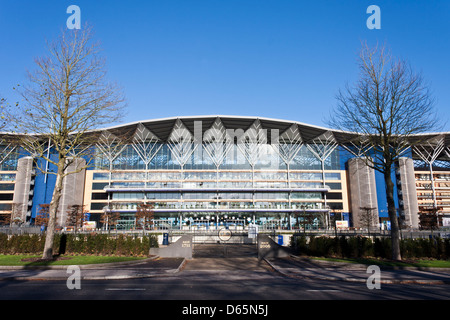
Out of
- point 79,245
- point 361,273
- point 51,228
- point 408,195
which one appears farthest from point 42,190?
point 408,195

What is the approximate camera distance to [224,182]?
80.4 meters

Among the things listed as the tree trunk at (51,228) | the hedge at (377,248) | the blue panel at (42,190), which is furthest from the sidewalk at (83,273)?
the blue panel at (42,190)

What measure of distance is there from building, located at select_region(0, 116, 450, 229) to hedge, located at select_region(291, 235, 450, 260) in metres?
55.6

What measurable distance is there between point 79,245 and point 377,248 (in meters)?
19.7

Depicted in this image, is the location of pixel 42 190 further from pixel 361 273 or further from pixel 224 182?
pixel 361 273

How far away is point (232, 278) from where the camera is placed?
14391 mm

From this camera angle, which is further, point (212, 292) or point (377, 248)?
point (377, 248)

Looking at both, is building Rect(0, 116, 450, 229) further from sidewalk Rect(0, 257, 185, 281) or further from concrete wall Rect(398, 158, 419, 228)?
sidewalk Rect(0, 257, 185, 281)

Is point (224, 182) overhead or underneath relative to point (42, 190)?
overhead

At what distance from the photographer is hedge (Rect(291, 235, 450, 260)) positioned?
20.8 m

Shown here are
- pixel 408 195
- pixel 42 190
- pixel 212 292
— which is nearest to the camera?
pixel 212 292
